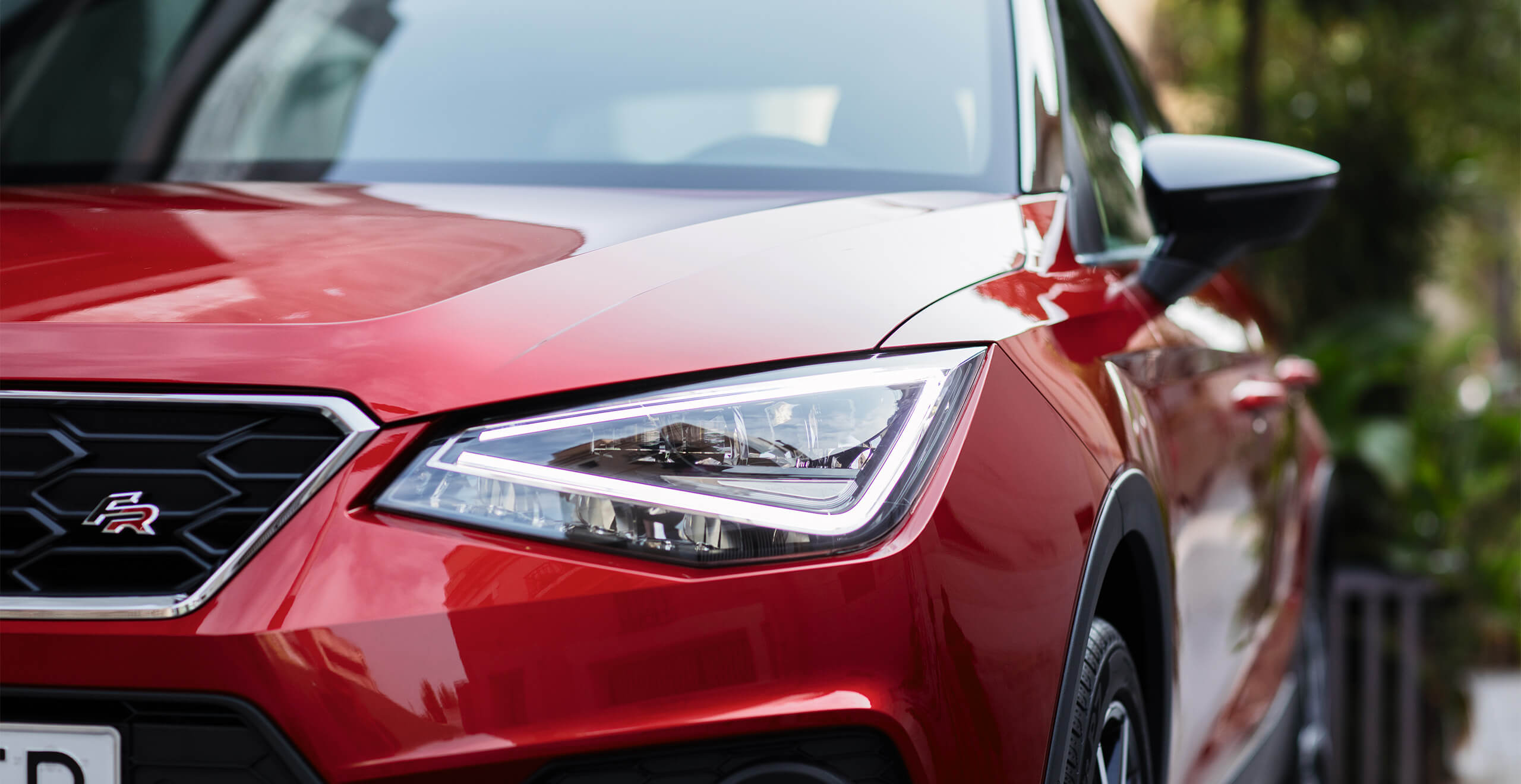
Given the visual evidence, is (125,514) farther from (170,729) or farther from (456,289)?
(456,289)

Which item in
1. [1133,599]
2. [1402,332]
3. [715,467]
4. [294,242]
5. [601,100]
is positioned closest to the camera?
[715,467]

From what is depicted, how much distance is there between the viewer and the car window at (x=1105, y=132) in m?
1.94

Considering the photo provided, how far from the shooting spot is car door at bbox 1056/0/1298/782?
68.6 inches

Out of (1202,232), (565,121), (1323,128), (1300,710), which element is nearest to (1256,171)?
(1202,232)

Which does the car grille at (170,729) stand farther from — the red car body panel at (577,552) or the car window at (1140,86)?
the car window at (1140,86)

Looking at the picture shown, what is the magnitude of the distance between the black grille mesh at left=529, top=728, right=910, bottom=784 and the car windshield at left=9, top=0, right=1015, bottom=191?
818 millimetres

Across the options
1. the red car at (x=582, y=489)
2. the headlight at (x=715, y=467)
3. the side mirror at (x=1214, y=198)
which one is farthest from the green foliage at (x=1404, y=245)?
→ the headlight at (x=715, y=467)

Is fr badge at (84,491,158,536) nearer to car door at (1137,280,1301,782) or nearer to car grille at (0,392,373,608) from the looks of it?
car grille at (0,392,373,608)

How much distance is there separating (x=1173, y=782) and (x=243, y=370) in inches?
50.8

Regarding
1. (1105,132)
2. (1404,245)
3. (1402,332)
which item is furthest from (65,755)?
(1404,245)

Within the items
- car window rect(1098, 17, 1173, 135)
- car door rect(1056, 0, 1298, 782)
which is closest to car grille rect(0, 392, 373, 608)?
car door rect(1056, 0, 1298, 782)

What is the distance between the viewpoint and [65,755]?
1.07 metres

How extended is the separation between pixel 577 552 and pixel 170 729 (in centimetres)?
35

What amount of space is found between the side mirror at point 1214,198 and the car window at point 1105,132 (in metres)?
0.08
